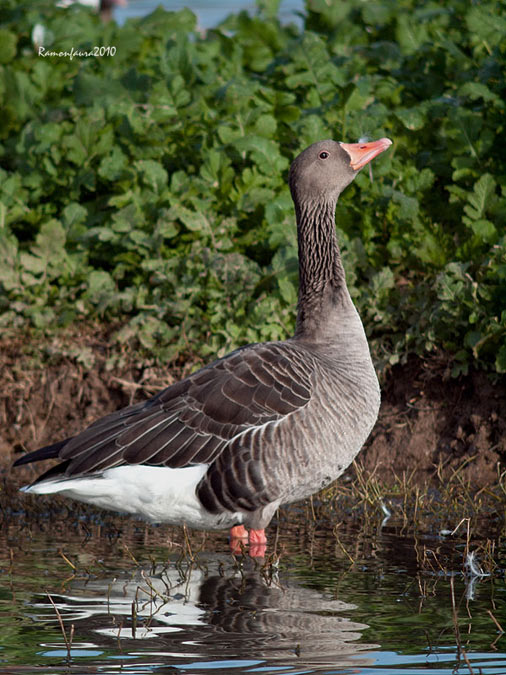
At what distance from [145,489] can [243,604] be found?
1327mm

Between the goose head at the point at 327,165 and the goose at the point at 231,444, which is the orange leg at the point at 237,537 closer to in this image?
the goose at the point at 231,444

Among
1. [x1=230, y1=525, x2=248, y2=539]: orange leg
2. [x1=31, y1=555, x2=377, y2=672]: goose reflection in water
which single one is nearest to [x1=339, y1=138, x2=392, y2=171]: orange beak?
[x1=230, y1=525, x2=248, y2=539]: orange leg

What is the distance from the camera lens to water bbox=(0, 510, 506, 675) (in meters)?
4.66

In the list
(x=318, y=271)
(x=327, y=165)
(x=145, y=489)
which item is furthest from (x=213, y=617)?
(x=327, y=165)

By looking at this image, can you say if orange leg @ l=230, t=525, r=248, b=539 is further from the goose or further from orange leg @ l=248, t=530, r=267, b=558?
orange leg @ l=248, t=530, r=267, b=558

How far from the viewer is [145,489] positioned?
6.74 metres

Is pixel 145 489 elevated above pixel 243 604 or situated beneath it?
elevated above

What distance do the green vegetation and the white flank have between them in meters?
2.60

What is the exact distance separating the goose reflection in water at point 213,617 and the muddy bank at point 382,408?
2.26m

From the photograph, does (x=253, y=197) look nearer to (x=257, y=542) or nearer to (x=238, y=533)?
(x=238, y=533)

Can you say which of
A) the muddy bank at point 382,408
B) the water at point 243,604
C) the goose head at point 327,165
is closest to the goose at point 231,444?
the water at point 243,604

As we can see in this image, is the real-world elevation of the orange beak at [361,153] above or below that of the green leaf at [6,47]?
below

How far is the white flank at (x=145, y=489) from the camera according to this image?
671 cm

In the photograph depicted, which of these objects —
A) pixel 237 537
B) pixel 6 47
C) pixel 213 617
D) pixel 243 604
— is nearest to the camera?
pixel 213 617
